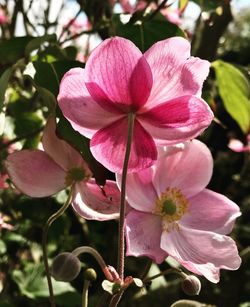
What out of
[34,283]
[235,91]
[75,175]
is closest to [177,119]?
[75,175]

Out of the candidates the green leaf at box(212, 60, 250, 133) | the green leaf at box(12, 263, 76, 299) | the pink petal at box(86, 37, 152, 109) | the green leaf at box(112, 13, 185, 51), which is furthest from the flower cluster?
the green leaf at box(12, 263, 76, 299)

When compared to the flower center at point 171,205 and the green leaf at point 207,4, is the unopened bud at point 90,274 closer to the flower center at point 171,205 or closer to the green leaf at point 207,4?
the flower center at point 171,205

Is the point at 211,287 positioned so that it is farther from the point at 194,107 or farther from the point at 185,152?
the point at 194,107

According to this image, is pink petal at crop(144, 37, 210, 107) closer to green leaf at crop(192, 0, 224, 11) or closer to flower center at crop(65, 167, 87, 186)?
flower center at crop(65, 167, 87, 186)

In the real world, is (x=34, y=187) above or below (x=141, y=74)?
below

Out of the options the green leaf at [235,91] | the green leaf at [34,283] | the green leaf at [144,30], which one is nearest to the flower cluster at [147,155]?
the green leaf at [144,30]

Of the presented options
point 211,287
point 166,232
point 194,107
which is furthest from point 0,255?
point 194,107
